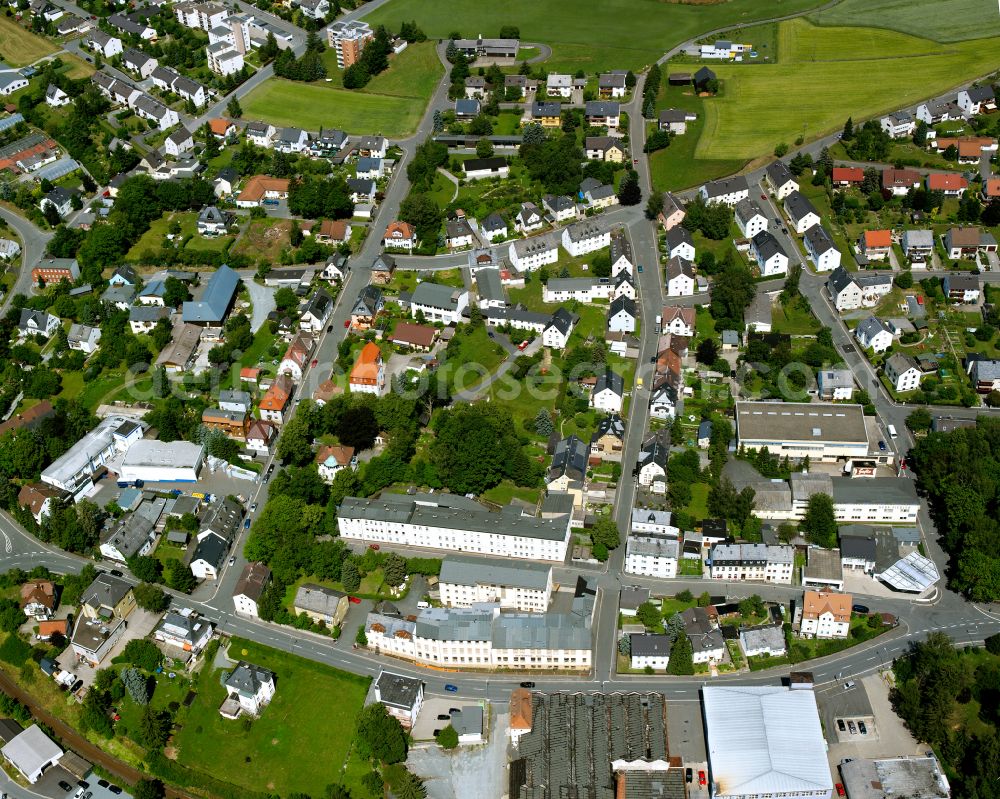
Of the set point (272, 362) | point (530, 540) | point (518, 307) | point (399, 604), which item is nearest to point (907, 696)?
point (530, 540)

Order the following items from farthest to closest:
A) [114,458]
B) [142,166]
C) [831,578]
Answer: [142,166] < [114,458] < [831,578]

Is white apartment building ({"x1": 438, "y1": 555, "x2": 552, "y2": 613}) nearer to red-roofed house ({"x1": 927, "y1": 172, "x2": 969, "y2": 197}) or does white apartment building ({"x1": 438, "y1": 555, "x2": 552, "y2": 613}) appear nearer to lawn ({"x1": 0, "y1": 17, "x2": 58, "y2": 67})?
red-roofed house ({"x1": 927, "y1": 172, "x2": 969, "y2": 197})

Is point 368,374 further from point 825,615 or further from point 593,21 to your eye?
point 593,21

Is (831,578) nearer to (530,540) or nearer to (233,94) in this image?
(530,540)

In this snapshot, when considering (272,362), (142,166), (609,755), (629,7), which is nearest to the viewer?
(609,755)

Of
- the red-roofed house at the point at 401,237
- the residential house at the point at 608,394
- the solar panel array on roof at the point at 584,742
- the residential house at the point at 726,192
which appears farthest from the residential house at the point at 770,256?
the solar panel array on roof at the point at 584,742

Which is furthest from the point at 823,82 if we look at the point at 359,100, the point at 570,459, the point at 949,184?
the point at 570,459

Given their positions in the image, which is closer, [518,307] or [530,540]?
[530,540]
